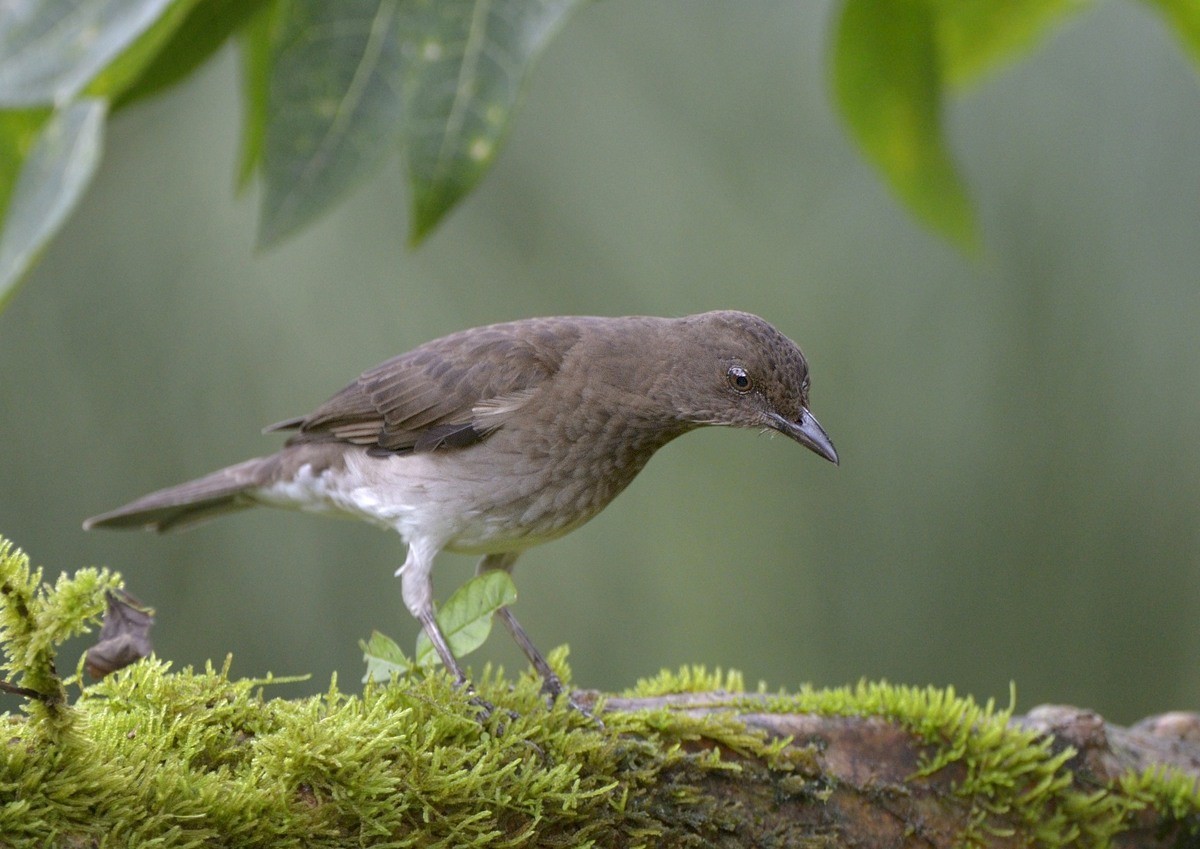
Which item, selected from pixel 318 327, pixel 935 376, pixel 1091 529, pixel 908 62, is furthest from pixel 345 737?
pixel 1091 529

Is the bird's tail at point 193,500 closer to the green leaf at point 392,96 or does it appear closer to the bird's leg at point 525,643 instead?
the bird's leg at point 525,643

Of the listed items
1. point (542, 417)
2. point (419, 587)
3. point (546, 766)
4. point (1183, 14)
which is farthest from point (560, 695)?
point (1183, 14)

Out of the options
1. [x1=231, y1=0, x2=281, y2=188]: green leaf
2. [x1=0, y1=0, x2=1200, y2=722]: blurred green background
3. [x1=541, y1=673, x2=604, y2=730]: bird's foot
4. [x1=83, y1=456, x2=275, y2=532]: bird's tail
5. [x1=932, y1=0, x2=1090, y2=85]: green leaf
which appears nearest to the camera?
[x1=231, y1=0, x2=281, y2=188]: green leaf

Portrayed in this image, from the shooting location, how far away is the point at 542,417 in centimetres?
346

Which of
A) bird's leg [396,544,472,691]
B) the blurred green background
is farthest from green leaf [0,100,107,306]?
the blurred green background

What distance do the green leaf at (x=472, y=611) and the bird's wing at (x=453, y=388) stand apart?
2.51ft

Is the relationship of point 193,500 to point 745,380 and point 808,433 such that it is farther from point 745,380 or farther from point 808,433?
point 808,433

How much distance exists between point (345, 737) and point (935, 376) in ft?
12.6

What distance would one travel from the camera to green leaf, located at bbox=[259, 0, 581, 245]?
1.84 metres

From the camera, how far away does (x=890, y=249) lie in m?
5.58

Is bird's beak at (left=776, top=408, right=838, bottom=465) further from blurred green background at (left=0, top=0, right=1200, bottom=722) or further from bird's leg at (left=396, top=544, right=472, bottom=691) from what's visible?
blurred green background at (left=0, top=0, right=1200, bottom=722)

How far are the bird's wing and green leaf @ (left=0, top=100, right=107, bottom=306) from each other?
5.97ft

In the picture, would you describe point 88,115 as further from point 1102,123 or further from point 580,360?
point 1102,123

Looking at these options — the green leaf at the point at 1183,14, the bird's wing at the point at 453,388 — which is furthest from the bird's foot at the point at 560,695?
the green leaf at the point at 1183,14
